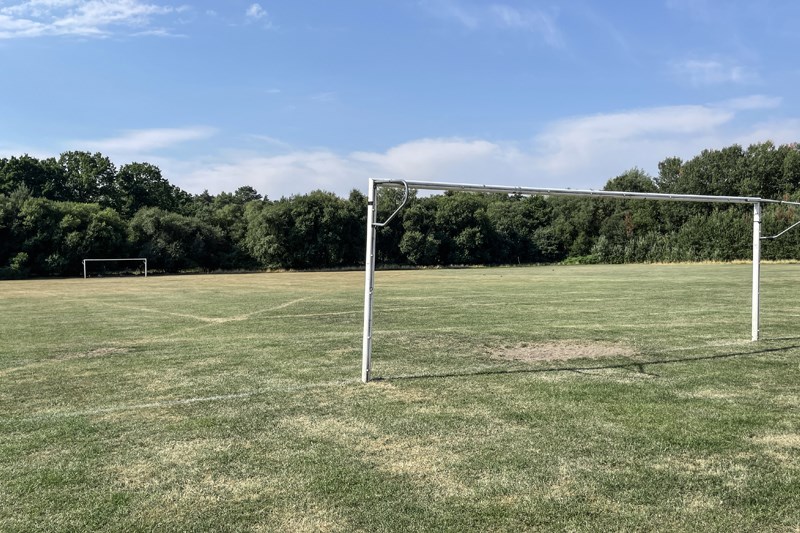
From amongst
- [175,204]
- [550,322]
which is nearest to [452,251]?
[175,204]

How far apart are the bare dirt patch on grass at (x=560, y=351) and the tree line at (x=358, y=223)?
2243 inches

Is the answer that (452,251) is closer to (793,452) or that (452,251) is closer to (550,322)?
(550,322)

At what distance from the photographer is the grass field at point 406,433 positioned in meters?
3.93

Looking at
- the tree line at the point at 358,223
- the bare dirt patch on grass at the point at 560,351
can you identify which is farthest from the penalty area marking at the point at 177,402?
the tree line at the point at 358,223

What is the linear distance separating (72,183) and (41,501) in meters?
88.9

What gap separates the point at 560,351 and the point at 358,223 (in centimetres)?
6571

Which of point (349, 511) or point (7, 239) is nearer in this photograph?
point (349, 511)

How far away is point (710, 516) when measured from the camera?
3.80m

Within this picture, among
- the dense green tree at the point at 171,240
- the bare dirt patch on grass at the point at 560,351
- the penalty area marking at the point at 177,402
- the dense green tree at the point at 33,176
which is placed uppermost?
the dense green tree at the point at 33,176

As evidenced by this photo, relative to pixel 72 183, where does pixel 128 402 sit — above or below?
below

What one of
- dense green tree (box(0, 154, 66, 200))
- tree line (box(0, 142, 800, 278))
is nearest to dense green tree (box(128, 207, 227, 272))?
tree line (box(0, 142, 800, 278))

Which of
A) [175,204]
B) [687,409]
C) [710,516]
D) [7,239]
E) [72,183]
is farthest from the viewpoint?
[175,204]

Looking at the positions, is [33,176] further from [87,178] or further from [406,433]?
[406,433]

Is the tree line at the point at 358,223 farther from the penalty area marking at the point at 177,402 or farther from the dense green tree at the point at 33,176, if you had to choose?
the penalty area marking at the point at 177,402
